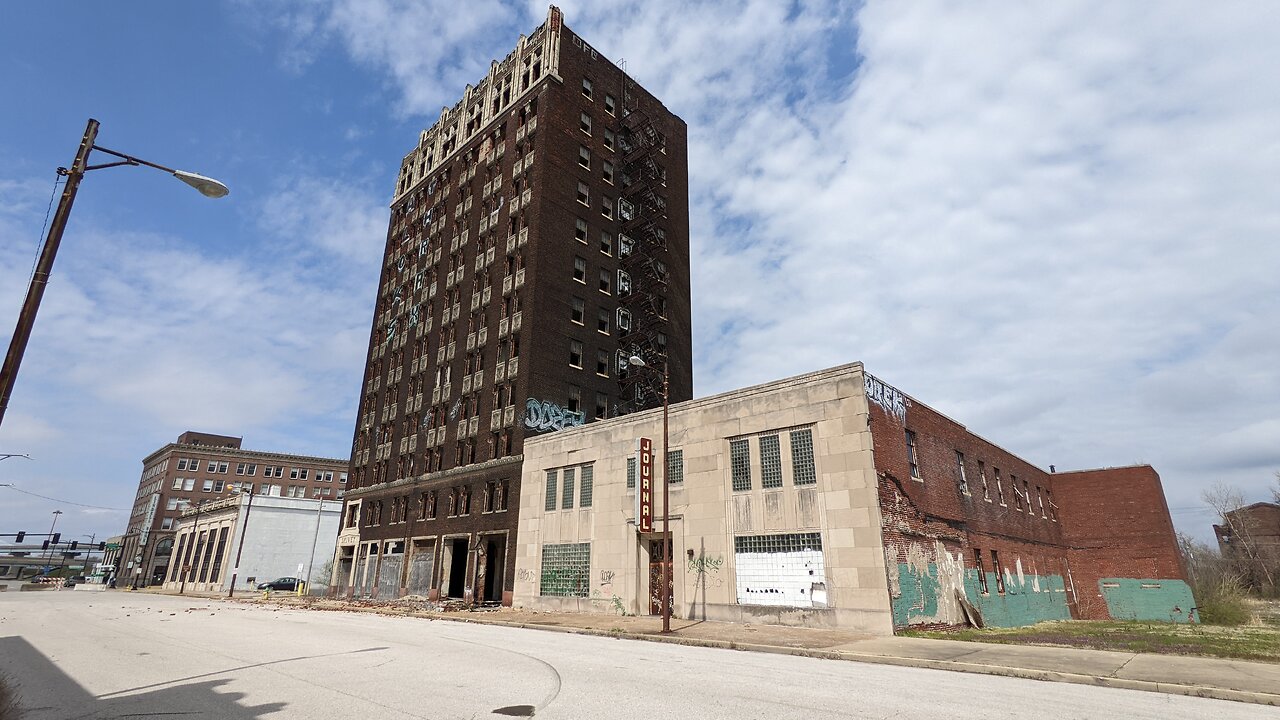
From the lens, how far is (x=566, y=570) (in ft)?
107

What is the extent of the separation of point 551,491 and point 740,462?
1277 cm

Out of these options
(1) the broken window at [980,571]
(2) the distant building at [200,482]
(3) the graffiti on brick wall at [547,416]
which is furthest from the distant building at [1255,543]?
(2) the distant building at [200,482]

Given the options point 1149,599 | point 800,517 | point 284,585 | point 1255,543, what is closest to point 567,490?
point 800,517

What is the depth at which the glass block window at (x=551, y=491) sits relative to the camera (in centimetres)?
3481

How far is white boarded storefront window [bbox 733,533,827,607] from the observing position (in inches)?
903

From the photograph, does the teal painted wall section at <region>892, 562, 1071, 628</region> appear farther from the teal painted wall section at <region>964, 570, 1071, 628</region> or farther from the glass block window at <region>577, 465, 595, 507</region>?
the glass block window at <region>577, 465, 595, 507</region>

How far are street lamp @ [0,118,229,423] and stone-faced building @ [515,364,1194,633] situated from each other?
19.3m

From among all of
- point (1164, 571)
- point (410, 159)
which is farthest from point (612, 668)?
point (410, 159)

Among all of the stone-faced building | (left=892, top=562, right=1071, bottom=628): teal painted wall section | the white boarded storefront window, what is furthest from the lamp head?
(left=892, top=562, right=1071, bottom=628): teal painted wall section

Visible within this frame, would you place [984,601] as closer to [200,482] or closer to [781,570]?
[781,570]

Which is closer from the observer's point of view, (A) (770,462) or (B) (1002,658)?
(B) (1002,658)

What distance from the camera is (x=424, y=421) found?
1954 inches

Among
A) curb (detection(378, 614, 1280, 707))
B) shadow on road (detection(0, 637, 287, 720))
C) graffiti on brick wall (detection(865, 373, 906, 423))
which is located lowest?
shadow on road (detection(0, 637, 287, 720))

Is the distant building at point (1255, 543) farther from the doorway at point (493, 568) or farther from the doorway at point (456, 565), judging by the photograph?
the doorway at point (456, 565)
